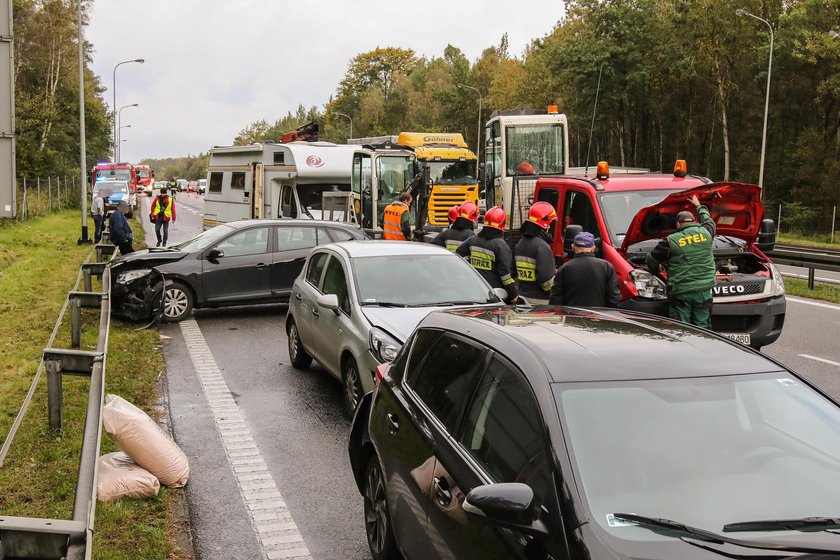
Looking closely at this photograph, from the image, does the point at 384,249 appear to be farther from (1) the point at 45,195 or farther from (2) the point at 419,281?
(1) the point at 45,195

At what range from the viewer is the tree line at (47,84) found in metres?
54.3

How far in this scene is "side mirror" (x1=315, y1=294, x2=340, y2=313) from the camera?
789cm

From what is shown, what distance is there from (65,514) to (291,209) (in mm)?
17532

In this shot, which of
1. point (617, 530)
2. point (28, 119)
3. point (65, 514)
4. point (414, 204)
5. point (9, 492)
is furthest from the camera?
point (28, 119)

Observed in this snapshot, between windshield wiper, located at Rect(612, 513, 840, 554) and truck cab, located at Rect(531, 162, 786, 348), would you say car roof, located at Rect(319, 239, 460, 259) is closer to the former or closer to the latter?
truck cab, located at Rect(531, 162, 786, 348)

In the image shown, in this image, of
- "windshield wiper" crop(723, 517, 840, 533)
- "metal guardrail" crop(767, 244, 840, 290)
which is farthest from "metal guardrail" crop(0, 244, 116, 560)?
"metal guardrail" crop(767, 244, 840, 290)

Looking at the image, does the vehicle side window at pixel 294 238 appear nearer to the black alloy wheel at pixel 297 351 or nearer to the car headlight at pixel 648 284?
the black alloy wheel at pixel 297 351

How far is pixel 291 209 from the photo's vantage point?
2252 centimetres

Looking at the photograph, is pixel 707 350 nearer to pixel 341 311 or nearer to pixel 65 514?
pixel 65 514

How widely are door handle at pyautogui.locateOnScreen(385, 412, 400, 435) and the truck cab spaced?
462cm

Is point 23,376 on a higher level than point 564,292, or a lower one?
lower

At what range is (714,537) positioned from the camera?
272cm

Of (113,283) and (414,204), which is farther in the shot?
(414,204)

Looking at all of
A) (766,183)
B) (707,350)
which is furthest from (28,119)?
(707,350)
